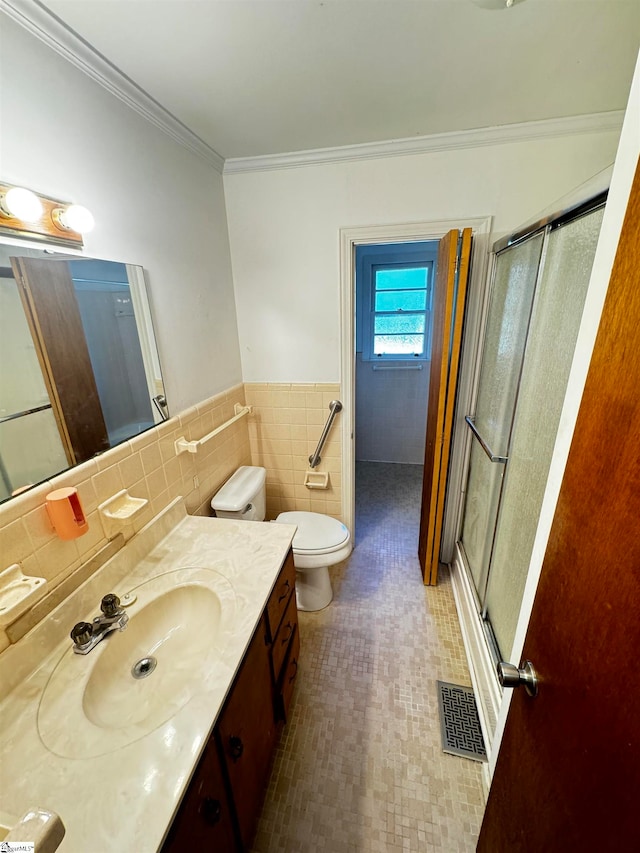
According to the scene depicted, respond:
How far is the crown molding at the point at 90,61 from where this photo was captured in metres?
0.81

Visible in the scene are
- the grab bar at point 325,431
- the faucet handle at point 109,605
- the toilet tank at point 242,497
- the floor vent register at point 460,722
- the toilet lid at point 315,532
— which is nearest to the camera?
the faucet handle at point 109,605

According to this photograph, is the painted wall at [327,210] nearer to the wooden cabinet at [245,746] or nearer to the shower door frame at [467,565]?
the shower door frame at [467,565]

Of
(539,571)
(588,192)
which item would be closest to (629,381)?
(539,571)

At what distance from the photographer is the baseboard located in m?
1.23

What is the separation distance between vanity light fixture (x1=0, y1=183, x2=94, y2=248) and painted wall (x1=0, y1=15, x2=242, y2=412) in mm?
47

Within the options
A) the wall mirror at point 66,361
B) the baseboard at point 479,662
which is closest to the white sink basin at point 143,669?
the wall mirror at point 66,361

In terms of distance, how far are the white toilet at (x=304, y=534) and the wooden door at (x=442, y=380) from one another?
520 millimetres

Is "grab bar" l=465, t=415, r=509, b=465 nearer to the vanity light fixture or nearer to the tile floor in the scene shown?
the tile floor

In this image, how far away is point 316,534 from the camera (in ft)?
5.98

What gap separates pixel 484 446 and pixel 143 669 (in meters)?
1.52

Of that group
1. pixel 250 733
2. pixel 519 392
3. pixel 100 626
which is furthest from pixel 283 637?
pixel 519 392

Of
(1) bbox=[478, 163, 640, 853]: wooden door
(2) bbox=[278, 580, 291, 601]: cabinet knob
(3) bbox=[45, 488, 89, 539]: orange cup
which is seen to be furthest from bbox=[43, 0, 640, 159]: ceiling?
(2) bbox=[278, 580, 291, 601]: cabinet knob

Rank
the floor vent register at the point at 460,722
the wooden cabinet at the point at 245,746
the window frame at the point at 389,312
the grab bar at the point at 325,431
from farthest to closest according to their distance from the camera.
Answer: the window frame at the point at 389,312, the grab bar at the point at 325,431, the floor vent register at the point at 460,722, the wooden cabinet at the point at 245,746

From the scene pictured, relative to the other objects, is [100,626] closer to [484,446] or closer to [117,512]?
[117,512]
